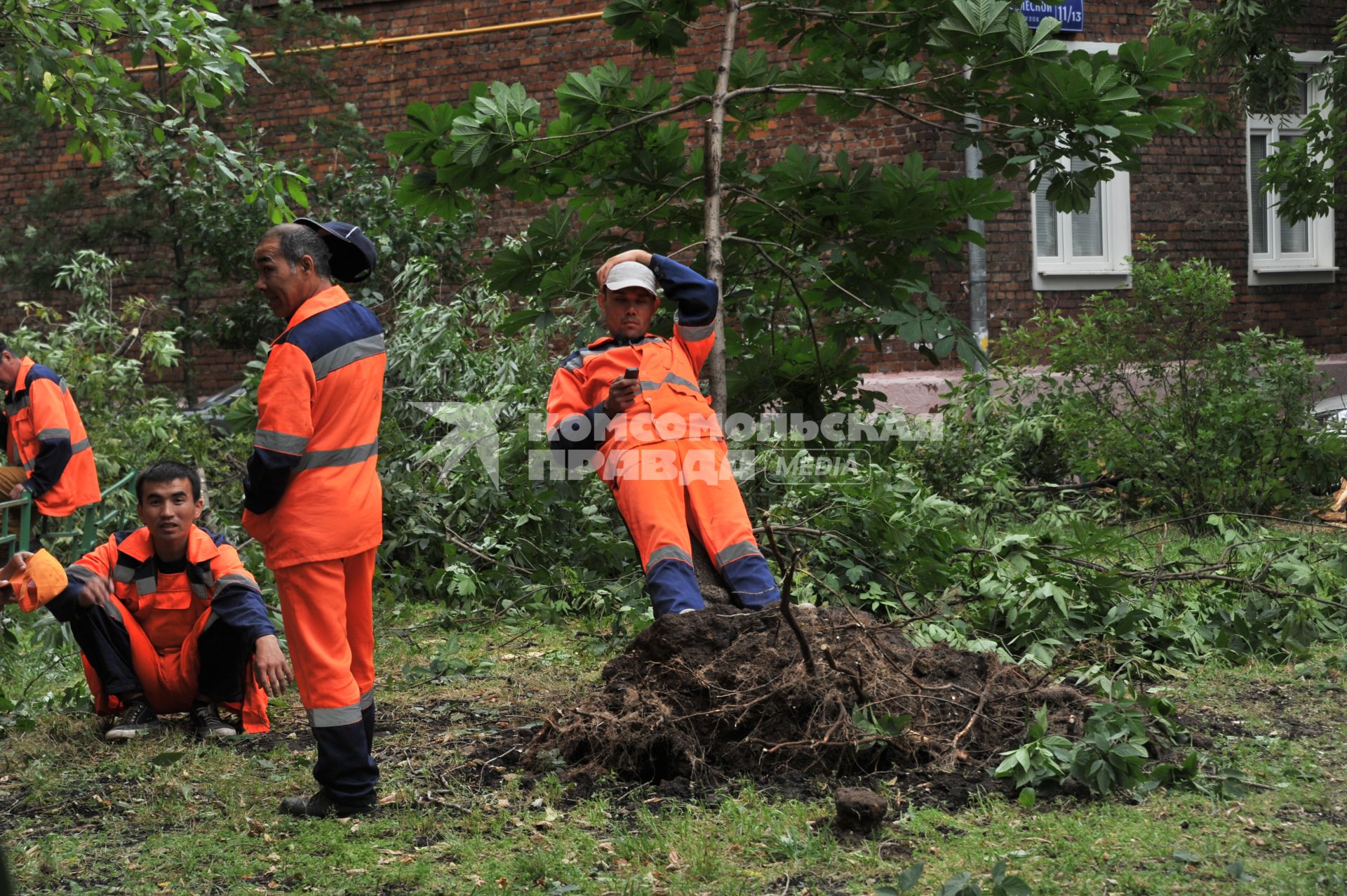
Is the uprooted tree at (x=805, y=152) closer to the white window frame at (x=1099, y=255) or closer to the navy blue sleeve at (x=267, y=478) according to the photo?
the navy blue sleeve at (x=267, y=478)

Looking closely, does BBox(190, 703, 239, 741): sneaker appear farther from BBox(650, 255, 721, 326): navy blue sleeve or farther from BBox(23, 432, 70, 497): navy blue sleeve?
BBox(23, 432, 70, 497): navy blue sleeve

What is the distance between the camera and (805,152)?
622 cm

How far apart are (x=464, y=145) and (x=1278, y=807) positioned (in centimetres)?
389

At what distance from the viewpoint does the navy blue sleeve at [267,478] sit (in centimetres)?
385

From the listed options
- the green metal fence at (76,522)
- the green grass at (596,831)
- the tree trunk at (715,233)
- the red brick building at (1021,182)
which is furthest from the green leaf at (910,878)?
the red brick building at (1021,182)

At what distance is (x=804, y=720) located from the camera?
429 cm

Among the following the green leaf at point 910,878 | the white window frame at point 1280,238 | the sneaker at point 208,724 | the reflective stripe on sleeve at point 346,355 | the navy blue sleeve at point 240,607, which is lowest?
the sneaker at point 208,724

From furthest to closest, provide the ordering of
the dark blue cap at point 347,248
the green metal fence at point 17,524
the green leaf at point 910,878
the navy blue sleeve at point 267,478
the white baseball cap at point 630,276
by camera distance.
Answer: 1. the green metal fence at point 17,524
2. the white baseball cap at point 630,276
3. the dark blue cap at point 347,248
4. the navy blue sleeve at point 267,478
5. the green leaf at point 910,878

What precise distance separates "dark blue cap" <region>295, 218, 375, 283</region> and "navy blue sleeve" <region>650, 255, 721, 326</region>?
1.27 metres

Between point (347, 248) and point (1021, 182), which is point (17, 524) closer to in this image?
point (347, 248)

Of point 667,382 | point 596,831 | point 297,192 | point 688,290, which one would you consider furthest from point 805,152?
point 596,831

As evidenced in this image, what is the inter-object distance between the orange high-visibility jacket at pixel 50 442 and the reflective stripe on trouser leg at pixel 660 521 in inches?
178

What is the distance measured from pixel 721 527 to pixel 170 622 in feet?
7.32

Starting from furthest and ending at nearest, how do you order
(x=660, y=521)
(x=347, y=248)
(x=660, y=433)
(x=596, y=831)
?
(x=660, y=433)
(x=660, y=521)
(x=347, y=248)
(x=596, y=831)
